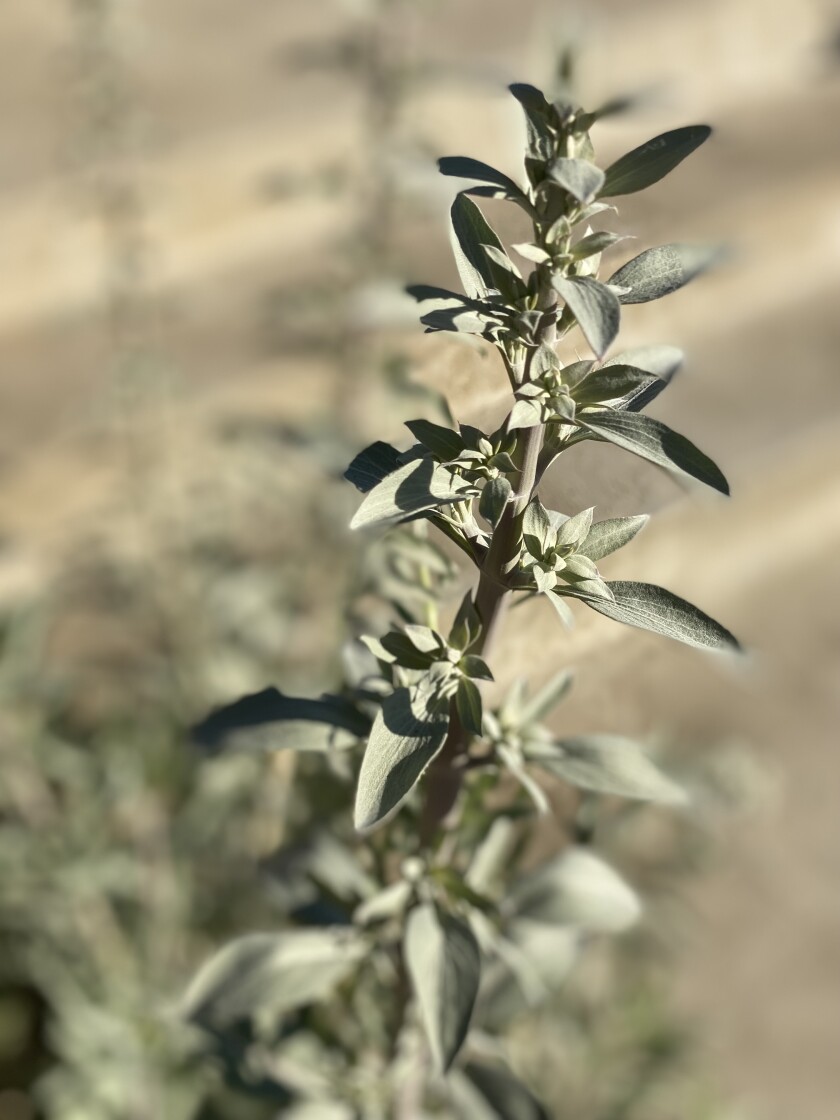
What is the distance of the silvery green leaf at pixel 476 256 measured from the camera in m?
0.33

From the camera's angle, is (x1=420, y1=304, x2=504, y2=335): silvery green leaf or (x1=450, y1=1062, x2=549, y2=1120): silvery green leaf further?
(x1=450, y1=1062, x2=549, y2=1120): silvery green leaf

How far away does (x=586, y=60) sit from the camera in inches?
24.2

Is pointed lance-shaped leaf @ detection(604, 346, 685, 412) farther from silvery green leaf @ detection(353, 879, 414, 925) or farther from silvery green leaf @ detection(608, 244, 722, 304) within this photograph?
silvery green leaf @ detection(353, 879, 414, 925)

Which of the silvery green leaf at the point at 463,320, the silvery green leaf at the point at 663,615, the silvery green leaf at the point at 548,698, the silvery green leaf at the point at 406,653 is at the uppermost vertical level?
the silvery green leaf at the point at 463,320

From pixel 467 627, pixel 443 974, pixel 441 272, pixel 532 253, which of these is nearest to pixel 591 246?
pixel 532 253

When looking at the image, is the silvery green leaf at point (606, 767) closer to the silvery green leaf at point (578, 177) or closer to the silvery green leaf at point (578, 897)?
the silvery green leaf at point (578, 897)

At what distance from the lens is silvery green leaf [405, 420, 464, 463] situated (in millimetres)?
335

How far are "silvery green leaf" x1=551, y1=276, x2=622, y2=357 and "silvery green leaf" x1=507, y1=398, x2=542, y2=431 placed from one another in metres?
0.04

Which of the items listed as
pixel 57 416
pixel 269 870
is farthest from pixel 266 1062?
pixel 57 416

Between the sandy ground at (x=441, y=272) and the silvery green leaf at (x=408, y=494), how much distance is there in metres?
0.59

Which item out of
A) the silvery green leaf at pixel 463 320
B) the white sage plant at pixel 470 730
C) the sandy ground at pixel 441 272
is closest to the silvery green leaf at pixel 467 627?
the white sage plant at pixel 470 730

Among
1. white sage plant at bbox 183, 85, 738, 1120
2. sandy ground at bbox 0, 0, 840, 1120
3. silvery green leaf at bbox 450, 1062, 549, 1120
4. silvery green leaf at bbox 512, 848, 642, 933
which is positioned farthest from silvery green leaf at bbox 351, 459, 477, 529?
sandy ground at bbox 0, 0, 840, 1120

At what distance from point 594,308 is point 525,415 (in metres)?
0.04

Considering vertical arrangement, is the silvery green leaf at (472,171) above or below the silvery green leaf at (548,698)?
above
